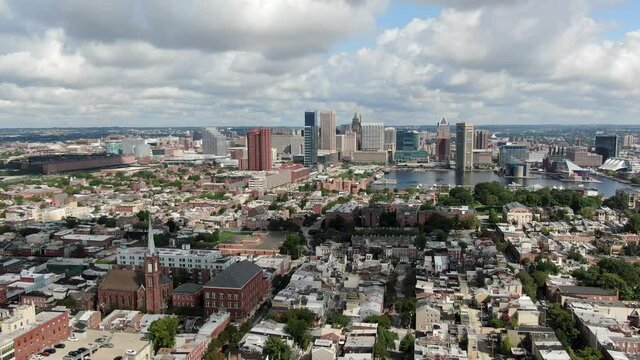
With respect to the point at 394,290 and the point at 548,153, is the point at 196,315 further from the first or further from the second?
the point at 548,153

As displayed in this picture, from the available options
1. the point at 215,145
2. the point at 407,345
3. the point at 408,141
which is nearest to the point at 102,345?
the point at 407,345

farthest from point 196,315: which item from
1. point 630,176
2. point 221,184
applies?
point 630,176

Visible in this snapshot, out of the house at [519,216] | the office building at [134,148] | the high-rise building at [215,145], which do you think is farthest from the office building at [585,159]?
the office building at [134,148]

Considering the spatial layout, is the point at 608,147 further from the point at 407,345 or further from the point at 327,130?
the point at 407,345

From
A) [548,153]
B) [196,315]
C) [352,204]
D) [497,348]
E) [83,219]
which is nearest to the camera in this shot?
[497,348]

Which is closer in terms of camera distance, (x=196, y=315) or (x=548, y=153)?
(x=196, y=315)

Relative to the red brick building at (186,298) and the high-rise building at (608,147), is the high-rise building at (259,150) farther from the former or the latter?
the high-rise building at (608,147)

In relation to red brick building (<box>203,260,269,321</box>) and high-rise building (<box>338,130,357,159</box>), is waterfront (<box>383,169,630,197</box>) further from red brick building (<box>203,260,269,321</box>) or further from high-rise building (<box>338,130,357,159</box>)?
red brick building (<box>203,260,269,321</box>)

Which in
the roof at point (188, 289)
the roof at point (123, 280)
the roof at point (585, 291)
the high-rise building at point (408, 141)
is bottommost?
the roof at point (585, 291)

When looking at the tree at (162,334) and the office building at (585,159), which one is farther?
the office building at (585,159)
